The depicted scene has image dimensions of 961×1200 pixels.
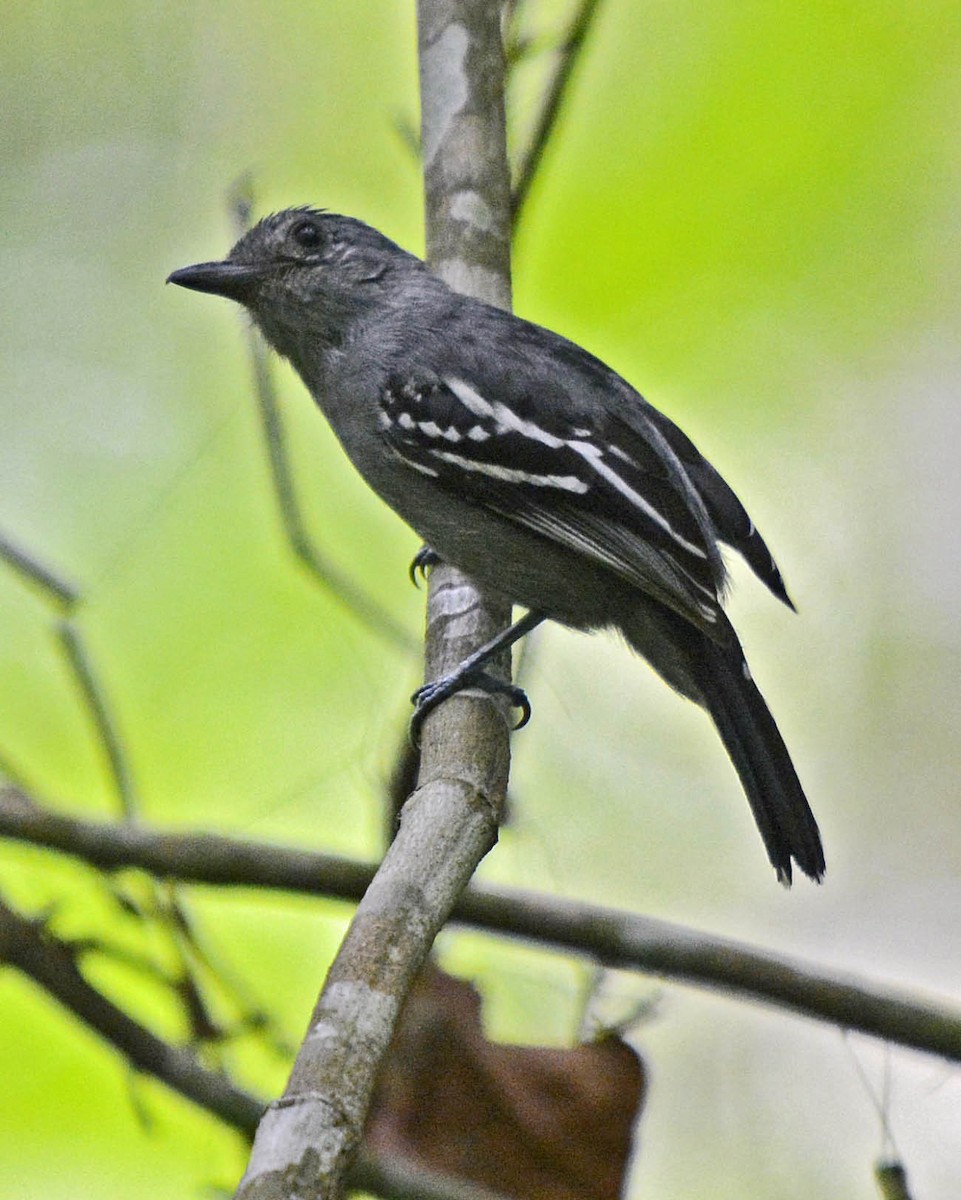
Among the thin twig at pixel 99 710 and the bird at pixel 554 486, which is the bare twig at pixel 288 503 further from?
the thin twig at pixel 99 710

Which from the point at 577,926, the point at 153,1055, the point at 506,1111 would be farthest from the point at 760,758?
the point at 153,1055

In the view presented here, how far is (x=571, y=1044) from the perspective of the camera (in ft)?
10.9

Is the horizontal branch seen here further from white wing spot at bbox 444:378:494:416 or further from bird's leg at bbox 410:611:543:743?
white wing spot at bbox 444:378:494:416

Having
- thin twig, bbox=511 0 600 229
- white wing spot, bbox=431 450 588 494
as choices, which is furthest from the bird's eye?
white wing spot, bbox=431 450 588 494

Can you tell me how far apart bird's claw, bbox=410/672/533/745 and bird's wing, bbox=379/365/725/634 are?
0.43 meters

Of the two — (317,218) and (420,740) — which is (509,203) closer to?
(317,218)

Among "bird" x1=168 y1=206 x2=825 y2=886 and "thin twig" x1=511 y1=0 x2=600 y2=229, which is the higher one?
"thin twig" x1=511 y1=0 x2=600 y2=229

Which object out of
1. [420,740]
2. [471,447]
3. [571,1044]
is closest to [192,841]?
[420,740]

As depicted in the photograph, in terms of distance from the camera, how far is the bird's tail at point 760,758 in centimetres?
348

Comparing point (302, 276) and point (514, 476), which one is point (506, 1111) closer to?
point (514, 476)

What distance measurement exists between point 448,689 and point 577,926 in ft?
2.25

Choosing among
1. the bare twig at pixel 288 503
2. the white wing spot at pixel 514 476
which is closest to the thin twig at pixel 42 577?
the bare twig at pixel 288 503

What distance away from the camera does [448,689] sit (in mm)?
3479

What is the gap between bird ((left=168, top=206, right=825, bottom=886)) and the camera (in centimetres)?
361
